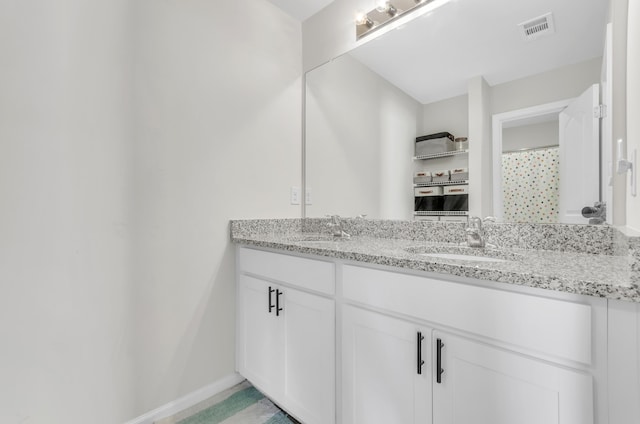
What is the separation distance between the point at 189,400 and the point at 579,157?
1996mm

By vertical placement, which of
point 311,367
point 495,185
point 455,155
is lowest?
point 311,367

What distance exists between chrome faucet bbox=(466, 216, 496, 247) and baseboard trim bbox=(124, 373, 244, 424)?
4.63 feet

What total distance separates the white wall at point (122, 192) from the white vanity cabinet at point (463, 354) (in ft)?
2.80

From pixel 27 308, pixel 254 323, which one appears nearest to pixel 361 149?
pixel 254 323

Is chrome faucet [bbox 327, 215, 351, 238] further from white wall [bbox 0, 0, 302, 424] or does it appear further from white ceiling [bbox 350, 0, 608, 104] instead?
white ceiling [bbox 350, 0, 608, 104]

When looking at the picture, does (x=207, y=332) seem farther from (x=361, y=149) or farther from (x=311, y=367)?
(x=361, y=149)

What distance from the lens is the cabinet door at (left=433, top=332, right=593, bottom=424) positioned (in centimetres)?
68

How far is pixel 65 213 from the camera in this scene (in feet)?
3.82

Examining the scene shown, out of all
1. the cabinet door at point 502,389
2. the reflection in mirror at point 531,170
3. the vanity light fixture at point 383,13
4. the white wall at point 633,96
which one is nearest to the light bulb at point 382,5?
the vanity light fixture at point 383,13

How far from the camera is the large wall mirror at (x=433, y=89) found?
114 centimetres

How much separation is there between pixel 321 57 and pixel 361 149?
706 mm

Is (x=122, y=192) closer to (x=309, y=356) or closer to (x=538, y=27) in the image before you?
(x=309, y=356)

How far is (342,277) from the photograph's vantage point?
1152mm

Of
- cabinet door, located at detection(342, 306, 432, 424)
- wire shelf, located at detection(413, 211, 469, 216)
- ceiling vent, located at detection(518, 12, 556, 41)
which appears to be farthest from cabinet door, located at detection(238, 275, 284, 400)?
ceiling vent, located at detection(518, 12, 556, 41)
